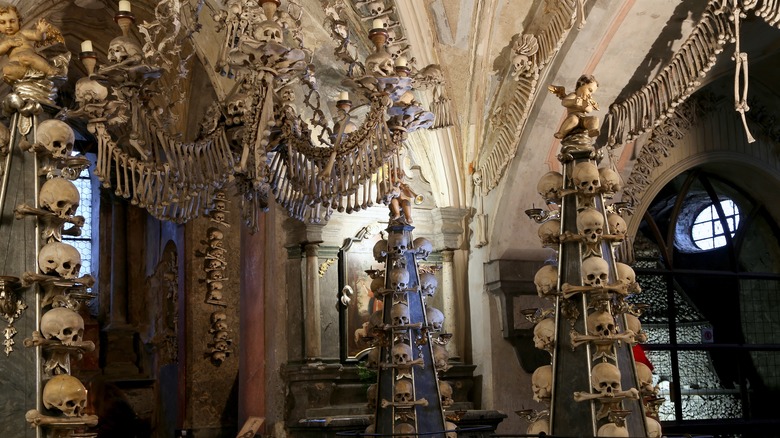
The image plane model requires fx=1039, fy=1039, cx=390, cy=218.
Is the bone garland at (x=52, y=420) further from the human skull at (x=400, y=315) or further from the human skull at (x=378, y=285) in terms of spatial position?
the human skull at (x=378, y=285)

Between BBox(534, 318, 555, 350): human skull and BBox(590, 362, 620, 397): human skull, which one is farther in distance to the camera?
BBox(534, 318, 555, 350): human skull

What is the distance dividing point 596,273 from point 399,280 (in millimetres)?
1845

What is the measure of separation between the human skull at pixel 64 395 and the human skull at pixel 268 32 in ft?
6.00

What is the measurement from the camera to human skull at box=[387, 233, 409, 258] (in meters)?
6.48

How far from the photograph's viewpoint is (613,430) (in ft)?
15.0

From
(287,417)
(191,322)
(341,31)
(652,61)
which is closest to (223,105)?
(341,31)

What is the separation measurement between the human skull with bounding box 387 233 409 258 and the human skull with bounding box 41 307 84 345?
2823 millimetres

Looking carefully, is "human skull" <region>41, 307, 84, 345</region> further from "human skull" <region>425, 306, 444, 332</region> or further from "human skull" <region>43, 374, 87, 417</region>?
"human skull" <region>425, 306, 444, 332</region>

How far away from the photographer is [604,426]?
181 inches

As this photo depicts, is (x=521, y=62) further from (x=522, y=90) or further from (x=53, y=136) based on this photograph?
(x=53, y=136)

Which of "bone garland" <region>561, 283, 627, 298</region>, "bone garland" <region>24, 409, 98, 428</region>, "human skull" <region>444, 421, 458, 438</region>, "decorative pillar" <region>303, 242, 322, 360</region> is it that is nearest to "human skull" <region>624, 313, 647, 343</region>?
"bone garland" <region>561, 283, 627, 298</region>

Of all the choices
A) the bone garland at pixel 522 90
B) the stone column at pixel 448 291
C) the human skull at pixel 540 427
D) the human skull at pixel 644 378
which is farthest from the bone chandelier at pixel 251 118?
the stone column at pixel 448 291

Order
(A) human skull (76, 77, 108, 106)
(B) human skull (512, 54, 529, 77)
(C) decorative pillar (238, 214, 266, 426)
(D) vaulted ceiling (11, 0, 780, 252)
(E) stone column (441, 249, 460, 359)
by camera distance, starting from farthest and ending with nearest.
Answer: (E) stone column (441, 249, 460, 359), (C) decorative pillar (238, 214, 266, 426), (B) human skull (512, 54, 529, 77), (D) vaulted ceiling (11, 0, 780, 252), (A) human skull (76, 77, 108, 106)

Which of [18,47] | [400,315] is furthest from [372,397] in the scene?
[18,47]
